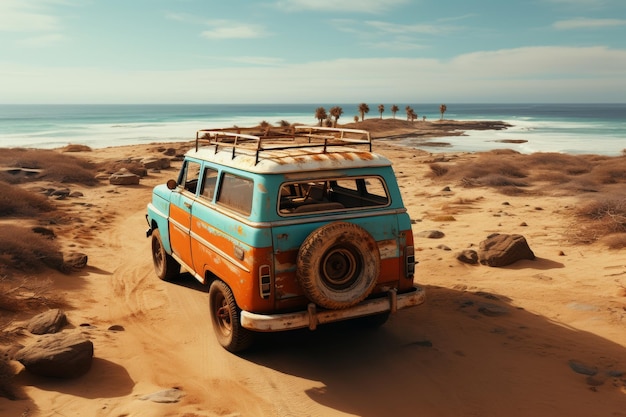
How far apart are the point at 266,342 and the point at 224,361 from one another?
64cm

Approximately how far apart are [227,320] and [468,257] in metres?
5.12

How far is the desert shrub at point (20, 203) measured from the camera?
12125mm

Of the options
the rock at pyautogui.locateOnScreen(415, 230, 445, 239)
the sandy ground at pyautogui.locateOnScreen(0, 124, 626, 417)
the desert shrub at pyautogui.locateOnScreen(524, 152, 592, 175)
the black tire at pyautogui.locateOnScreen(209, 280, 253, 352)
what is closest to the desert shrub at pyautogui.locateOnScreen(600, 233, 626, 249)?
the sandy ground at pyautogui.locateOnScreen(0, 124, 626, 417)

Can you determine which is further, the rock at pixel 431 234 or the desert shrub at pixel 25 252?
the rock at pixel 431 234

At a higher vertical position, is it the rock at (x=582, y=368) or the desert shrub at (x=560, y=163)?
the desert shrub at (x=560, y=163)

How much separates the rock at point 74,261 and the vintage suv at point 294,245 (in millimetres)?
3520

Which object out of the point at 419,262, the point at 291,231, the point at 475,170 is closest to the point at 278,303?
the point at 291,231

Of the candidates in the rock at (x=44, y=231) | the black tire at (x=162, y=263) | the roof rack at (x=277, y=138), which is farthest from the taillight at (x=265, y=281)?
the rock at (x=44, y=231)

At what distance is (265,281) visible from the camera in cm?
492

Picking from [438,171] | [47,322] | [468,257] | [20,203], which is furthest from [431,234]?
[438,171]

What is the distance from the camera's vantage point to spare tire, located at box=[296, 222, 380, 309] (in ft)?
15.9

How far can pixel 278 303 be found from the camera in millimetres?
5027

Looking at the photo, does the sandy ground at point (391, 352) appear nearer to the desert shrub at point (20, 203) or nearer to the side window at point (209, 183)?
the side window at point (209, 183)

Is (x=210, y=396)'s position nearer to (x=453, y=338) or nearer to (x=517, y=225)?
(x=453, y=338)
